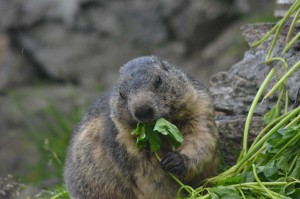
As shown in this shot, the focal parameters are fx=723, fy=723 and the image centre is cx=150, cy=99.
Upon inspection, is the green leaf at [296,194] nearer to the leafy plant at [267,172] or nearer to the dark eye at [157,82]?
the leafy plant at [267,172]

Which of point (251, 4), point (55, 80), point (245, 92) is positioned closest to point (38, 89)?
point (55, 80)

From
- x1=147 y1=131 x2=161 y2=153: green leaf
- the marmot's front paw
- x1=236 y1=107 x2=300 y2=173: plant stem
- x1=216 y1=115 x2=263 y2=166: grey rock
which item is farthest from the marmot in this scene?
x1=216 y1=115 x2=263 y2=166: grey rock

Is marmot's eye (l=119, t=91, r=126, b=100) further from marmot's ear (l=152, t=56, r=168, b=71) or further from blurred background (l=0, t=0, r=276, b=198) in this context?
blurred background (l=0, t=0, r=276, b=198)

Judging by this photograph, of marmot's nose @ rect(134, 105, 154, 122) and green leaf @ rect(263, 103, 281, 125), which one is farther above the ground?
marmot's nose @ rect(134, 105, 154, 122)

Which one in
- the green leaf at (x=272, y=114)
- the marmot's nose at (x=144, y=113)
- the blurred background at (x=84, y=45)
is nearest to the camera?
the marmot's nose at (x=144, y=113)

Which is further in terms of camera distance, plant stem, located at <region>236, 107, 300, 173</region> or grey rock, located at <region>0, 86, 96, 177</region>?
grey rock, located at <region>0, 86, 96, 177</region>

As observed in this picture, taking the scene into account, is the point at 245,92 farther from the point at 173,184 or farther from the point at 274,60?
the point at 173,184

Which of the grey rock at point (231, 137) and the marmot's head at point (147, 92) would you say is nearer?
the marmot's head at point (147, 92)

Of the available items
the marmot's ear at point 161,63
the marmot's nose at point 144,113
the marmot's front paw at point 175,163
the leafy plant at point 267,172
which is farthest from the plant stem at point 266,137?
the marmot's ear at point 161,63
